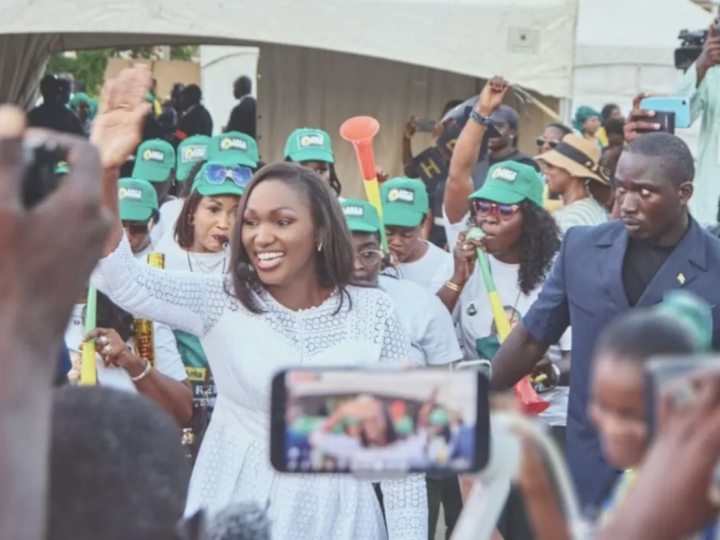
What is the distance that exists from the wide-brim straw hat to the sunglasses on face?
235 cm

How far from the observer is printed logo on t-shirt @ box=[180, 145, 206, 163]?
26.9ft

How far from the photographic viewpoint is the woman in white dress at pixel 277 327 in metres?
4.28

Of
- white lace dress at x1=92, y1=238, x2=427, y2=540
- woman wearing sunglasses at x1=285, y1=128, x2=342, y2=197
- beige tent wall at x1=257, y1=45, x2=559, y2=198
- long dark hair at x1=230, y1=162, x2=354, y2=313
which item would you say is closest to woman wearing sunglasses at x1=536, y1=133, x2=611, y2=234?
woman wearing sunglasses at x1=285, y1=128, x2=342, y2=197

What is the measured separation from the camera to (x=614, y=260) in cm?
472

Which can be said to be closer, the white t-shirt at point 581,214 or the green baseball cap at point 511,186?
the green baseball cap at point 511,186

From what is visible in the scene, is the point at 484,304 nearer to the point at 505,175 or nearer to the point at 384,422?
the point at 505,175

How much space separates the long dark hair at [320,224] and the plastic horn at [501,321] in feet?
4.15

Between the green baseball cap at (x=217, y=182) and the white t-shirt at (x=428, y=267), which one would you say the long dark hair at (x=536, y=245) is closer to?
the white t-shirt at (x=428, y=267)

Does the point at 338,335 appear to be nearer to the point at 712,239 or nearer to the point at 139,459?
the point at 712,239

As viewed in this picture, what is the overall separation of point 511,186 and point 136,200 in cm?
170

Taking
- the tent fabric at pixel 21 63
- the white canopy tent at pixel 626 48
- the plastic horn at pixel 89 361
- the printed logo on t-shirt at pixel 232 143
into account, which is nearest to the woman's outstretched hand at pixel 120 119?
the plastic horn at pixel 89 361

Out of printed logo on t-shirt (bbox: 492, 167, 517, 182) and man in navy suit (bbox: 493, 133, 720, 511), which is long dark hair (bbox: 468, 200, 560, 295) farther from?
man in navy suit (bbox: 493, 133, 720, 511)

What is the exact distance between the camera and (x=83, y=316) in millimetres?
5516

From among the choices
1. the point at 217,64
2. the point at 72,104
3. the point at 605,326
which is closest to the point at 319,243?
the point at 605,326
